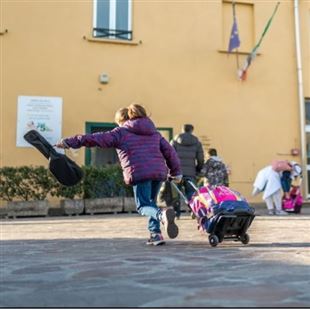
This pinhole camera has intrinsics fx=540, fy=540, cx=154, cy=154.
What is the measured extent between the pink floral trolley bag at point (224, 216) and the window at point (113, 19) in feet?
30.3

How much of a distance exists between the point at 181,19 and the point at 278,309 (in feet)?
41.9

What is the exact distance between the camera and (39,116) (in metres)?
13.9

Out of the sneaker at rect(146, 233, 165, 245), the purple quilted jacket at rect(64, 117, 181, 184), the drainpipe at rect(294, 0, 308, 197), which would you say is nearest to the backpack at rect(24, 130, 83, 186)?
the purple quilted jacket at rect(64, 117, 181, 184)

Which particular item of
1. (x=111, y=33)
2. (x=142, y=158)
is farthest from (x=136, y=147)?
(x=111, y=33)

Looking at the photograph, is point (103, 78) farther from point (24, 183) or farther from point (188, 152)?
point (188, 152)

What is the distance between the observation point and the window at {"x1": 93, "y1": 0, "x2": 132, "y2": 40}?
14680mm

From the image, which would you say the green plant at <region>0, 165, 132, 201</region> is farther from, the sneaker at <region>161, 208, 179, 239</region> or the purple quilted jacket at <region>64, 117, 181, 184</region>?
the sneaker at <region>161, 208, 179, 239</region>

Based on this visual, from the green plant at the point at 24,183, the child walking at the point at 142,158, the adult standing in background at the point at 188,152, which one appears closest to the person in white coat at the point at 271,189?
the adult standing in background at the point at 188,152

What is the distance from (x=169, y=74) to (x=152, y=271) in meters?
10.8

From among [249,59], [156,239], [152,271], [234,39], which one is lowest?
[152,271]

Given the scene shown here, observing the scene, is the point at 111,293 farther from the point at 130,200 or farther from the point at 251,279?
the point at 130,200

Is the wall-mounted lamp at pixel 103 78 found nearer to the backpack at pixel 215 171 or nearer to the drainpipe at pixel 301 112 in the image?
the backpack at pixel 215 171

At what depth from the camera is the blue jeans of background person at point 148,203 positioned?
20.6 feet


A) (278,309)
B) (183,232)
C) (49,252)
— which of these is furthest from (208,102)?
(278,309)
